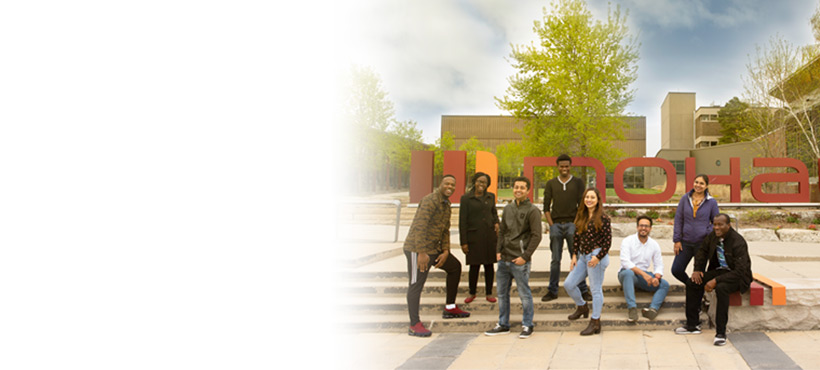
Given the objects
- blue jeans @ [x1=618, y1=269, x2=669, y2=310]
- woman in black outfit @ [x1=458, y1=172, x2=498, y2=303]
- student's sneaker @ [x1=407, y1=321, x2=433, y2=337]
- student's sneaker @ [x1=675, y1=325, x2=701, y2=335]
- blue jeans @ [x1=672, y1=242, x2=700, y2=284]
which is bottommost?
student's sneaker @ [x1=407, y1=321, x2=433, y2=337]

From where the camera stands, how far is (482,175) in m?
4.69

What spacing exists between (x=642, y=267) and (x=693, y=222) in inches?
26.5

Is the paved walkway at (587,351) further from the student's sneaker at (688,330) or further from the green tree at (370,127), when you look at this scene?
the green tree at (370,127)

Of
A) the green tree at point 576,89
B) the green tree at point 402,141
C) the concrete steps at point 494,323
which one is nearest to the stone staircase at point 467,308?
the concrete steps at point 494,323

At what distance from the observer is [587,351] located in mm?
3846

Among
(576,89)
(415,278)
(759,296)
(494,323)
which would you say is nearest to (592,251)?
(494,323)

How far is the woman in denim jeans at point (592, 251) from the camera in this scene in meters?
4.28

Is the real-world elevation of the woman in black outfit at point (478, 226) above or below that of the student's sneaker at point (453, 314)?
above

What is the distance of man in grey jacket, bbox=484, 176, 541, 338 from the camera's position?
422cm

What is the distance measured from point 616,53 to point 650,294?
1314 centimetres

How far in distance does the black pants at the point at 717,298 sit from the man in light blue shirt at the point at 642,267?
0.34 meters

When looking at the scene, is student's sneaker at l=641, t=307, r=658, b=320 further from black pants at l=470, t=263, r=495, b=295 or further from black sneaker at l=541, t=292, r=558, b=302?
black pants at l=470, t=263, r=495, b=295

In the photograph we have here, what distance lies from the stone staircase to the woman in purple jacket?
495 millimetres

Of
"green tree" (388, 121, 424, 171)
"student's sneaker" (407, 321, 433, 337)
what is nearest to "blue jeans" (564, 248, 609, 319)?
"student's sneaker" (407, 321, 433, 337)
